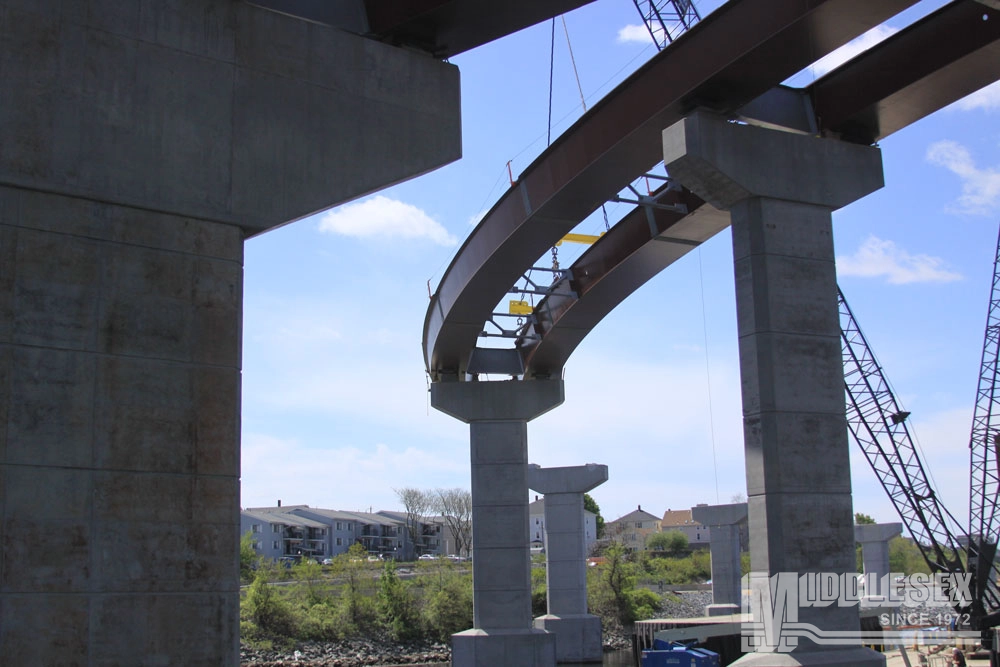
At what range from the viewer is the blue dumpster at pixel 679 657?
92.6ft

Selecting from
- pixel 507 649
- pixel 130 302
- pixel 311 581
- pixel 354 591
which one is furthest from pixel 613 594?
pixel 130 302

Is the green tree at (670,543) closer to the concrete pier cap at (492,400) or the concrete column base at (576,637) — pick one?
the concrete column base at (576,637)

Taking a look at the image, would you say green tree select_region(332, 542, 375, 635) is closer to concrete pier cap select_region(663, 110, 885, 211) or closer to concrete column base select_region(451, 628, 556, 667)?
concrete column base select_region(451, 628, 556, 667)

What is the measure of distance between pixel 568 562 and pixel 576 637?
10.8 feet

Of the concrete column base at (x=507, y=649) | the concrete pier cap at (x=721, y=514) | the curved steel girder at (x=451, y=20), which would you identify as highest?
the curved steel girder at (x=451, y=20)

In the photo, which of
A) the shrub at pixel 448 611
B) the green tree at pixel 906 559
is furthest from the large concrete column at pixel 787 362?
the green tree at pixel 906 559

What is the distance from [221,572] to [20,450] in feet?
8.16

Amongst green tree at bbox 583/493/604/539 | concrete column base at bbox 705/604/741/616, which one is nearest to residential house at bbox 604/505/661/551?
green tree at bbox 583/493/604/539

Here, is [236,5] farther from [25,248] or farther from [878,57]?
[878,57]

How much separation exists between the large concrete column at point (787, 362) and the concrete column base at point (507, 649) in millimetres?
16300

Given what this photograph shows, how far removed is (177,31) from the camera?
11.9 meters

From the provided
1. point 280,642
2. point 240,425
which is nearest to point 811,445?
point 240,425

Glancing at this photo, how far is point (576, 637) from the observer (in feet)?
143

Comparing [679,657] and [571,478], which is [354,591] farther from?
[679,657]
